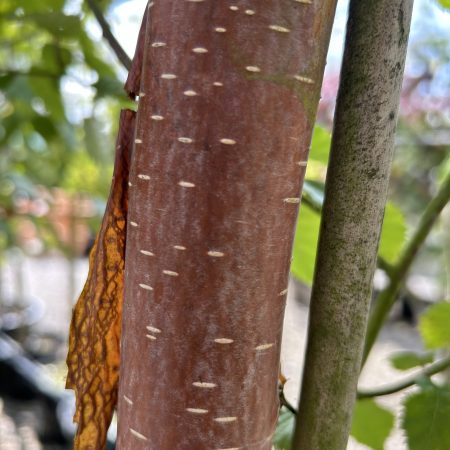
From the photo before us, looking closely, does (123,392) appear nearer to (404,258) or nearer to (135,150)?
(135,150)

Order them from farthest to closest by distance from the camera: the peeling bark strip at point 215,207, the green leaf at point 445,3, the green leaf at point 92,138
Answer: the green leaf at point 92,138
the green leaf at point 445,3
the peeling bark strip at point 215,207

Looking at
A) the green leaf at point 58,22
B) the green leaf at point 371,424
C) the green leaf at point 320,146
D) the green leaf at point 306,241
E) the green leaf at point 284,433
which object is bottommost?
the green leaf at point 371,424

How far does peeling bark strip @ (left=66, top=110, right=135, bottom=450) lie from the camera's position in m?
0.27

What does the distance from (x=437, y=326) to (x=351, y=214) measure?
191 millimetres

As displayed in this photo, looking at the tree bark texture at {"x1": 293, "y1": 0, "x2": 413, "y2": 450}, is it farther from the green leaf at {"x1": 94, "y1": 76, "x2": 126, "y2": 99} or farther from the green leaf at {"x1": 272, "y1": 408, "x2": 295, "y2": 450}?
the green leaf at {"x1": 94, "y1": 76, "x2": 126, "y2": 99}

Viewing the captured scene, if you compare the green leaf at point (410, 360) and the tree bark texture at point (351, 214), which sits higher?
the tree bark texture at point (351, 214)

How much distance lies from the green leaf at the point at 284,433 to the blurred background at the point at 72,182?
67 mm

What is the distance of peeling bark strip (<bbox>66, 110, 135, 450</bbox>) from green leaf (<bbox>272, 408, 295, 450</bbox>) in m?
0.10

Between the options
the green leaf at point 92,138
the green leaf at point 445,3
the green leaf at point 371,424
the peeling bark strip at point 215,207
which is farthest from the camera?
the green leaf at point 92,138

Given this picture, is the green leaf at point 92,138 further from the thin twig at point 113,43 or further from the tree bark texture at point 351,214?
the tree bark texture at point 351,214

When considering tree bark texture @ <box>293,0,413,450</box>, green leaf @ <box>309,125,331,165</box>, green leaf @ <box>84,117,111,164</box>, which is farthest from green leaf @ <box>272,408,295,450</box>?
green leaf @ <box>84,117,111,164</box>

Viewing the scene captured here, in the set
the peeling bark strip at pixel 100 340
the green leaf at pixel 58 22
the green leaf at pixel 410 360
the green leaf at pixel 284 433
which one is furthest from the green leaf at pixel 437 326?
the green leaf at pixel 58 22

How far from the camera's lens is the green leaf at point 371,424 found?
427mm

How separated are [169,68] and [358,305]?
142mm
